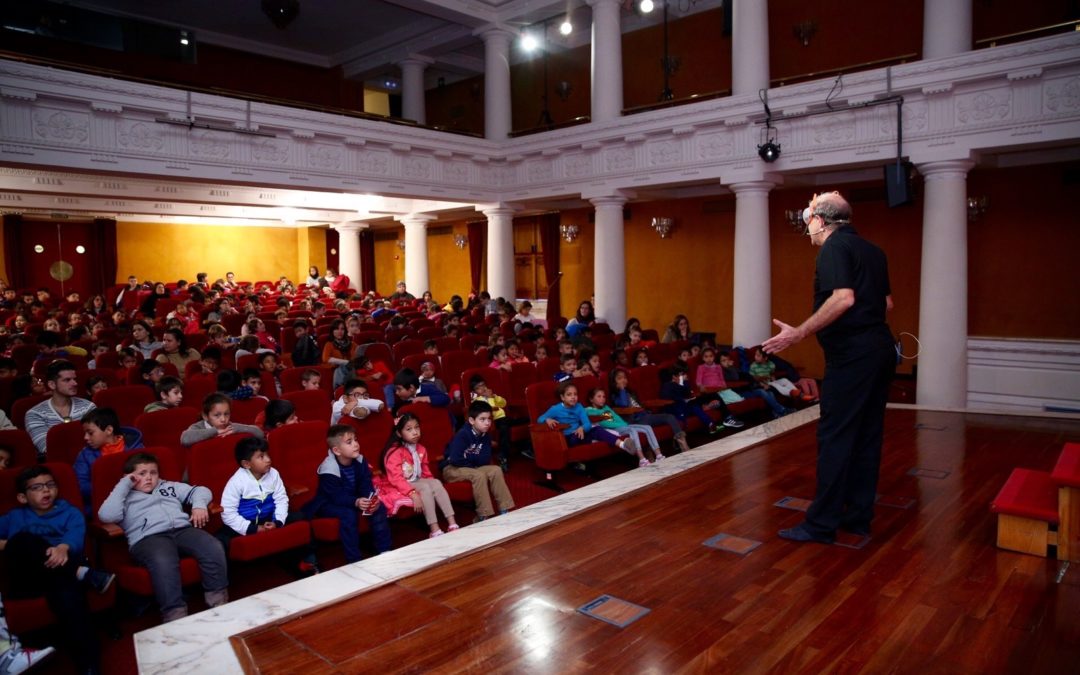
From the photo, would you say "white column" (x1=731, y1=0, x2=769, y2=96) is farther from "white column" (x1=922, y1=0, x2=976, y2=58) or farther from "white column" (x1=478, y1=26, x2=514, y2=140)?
"white column" (x1=478, y1=26, x2=514, y2=140)

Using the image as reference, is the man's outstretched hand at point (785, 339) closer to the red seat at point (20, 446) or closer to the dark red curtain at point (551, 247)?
the red seat at point (20, 446)

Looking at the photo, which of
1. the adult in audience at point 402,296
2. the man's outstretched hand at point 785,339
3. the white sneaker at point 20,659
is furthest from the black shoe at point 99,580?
the adult in audience at point 402,296

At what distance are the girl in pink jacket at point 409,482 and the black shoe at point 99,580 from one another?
1455 mm

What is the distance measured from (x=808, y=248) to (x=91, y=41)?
43.1 ft

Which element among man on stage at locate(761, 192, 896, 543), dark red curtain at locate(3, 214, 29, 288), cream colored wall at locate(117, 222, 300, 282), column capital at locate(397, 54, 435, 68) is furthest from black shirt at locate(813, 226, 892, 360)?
cream colored wall at locate(117, 222, 300, 282)

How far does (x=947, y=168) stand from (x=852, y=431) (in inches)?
251

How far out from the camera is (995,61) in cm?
742

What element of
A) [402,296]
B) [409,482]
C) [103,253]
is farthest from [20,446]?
[103,253]

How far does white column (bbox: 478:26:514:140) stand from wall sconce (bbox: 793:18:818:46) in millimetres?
4982

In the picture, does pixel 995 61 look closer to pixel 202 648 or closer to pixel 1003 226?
pixel 1003 226

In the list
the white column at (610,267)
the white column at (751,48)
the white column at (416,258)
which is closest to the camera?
the white column at (751,48)

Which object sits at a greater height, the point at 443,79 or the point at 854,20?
the point at 443,79

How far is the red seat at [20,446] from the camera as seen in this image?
4160mm

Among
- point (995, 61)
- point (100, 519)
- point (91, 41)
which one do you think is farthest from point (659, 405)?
point (91, 41)
